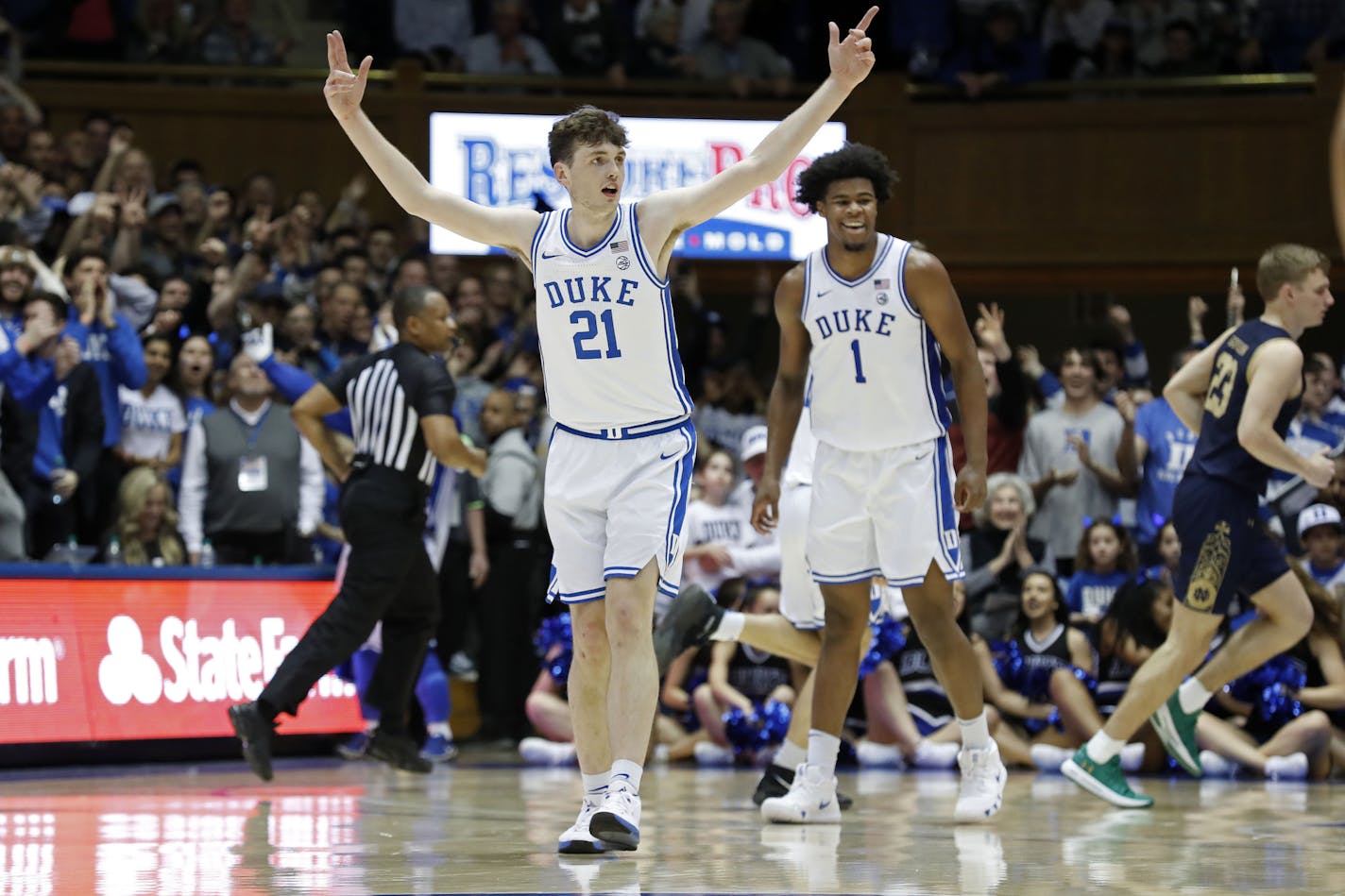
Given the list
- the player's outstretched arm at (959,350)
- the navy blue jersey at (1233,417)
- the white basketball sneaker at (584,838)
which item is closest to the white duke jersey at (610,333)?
the white basketball sneaker at (584,838)

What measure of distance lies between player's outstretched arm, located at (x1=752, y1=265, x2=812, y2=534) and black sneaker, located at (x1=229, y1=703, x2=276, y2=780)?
2405mm

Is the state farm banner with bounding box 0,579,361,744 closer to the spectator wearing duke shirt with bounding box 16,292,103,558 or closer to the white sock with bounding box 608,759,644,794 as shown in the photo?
the spectator wearing duke shirt with bounding box 16,292,103,558

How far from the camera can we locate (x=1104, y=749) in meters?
7.21

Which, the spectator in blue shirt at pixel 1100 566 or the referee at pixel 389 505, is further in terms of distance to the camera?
the spectator in blue shirt at pixel 1100 566

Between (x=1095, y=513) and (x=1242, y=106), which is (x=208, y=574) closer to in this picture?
(x=1095, y=513)

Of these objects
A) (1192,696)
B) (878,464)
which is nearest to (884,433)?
(878,464)

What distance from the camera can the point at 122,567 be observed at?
30.5 feet

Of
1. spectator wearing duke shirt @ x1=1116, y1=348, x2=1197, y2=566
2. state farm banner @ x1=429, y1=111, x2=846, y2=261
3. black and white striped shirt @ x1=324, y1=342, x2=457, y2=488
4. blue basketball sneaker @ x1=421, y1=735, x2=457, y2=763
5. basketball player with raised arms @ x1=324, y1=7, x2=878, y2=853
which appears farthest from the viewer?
state farm banner @ x1=429, y1=111, x2=846, y2=261

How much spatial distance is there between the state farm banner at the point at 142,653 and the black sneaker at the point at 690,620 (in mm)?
3121

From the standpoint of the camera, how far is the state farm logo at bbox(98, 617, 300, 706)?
920 centimetres

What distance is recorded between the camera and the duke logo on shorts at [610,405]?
213 inches

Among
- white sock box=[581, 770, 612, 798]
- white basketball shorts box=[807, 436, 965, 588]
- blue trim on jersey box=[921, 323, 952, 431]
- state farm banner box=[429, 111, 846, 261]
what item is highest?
state farm banner box=[429, 111, 846, 261]

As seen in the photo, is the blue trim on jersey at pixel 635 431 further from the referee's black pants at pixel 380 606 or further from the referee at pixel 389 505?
the referee's black pants at pixel 380 606

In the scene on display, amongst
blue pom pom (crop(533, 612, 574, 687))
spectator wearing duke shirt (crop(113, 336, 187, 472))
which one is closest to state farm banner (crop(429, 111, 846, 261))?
spectator wearing duke shirt (crop(113, 336, 187, 472))
